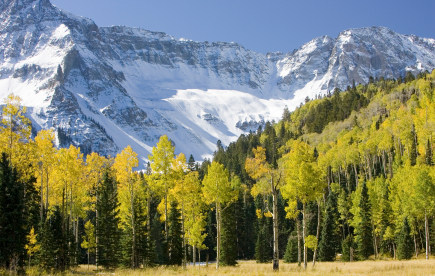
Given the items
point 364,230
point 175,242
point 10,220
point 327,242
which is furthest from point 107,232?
point 364,230

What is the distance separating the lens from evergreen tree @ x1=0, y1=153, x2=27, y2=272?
76.1 ft

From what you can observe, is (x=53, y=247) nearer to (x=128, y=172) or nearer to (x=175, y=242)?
(x=128, y=172)

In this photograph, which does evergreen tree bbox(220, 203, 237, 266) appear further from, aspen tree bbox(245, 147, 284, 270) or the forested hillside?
aspen tree bbox(245, 147, 284, 270)

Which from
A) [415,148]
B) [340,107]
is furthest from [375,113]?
[415,148]

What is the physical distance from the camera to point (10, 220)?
2370cm

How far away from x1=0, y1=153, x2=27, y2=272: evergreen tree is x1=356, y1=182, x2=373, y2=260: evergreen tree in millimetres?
45726

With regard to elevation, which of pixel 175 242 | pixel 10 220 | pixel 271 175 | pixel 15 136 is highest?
pixel 15 136

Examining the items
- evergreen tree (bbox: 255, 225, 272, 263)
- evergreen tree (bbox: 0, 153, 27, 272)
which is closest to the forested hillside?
evergreen tree (bbox: 0, 153, 27, 272)

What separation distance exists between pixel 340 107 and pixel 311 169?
393 feet

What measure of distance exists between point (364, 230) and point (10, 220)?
47.6 m

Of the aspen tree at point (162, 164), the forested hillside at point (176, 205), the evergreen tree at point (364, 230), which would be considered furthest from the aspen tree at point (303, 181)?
the evergreen tree at point (364, 230)

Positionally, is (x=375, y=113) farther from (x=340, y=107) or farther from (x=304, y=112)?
(x=304, y=112)

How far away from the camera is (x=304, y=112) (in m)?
167

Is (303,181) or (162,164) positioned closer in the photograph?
(303,181)
